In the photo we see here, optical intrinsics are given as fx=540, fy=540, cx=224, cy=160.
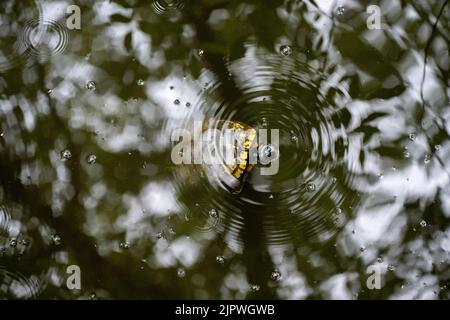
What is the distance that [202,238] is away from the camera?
1.93 m

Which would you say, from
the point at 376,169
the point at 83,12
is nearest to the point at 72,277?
the point at 83,12

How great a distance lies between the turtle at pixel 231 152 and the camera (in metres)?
1.93

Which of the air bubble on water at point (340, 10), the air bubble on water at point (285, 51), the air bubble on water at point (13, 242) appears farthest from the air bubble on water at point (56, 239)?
the air bubble on water at point (340, 10)

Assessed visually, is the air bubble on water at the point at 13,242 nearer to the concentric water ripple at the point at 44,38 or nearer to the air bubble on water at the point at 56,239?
the air bubble on water at the point at 56,239

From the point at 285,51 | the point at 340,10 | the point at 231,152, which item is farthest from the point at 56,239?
the point at 340,10

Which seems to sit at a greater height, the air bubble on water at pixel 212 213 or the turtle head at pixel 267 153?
the turtle head at pixel 267 153

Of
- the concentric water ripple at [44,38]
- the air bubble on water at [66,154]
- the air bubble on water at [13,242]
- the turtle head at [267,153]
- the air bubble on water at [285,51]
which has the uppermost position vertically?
the concentric water ripple at [44,38]

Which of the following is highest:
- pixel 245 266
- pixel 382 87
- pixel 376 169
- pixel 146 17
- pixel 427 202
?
pixel 146 17

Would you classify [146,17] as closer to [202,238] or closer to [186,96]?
[186,96]

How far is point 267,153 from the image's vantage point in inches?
76.4

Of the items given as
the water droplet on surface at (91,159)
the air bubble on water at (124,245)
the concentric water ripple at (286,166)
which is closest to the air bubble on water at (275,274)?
the concentric water ripple at (286,166)

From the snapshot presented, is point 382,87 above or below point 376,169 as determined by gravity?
above

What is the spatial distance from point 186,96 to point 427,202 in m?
0.94

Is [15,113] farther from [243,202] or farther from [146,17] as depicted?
[243,202]
